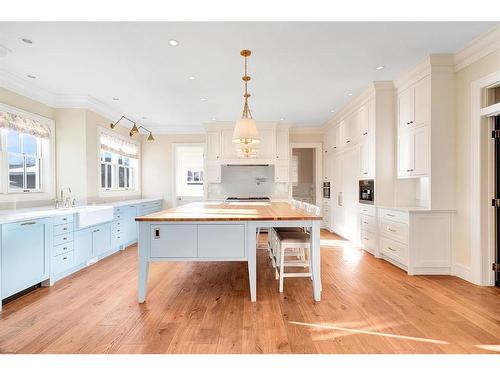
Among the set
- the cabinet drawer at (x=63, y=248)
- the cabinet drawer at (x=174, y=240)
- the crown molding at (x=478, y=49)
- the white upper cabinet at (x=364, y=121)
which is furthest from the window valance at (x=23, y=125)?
the crown molding at (x=478, y=49)

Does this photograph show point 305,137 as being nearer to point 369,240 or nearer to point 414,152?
point 369,240

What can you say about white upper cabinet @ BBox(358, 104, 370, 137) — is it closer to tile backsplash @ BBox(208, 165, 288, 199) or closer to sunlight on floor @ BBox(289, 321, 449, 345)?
tile backsplash @ BBox(208, 165, 288, 199)

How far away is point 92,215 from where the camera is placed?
3988mm

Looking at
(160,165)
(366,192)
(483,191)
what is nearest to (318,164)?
(366,192)

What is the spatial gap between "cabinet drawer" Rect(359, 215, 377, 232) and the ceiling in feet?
6.78

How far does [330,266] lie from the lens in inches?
154

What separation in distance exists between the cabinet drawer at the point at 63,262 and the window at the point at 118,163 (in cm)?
205

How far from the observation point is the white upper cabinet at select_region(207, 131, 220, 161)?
6.66 metres

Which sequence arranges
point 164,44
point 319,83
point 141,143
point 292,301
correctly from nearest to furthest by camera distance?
point 292,301
point 164,44
point 319,83
point 141,143

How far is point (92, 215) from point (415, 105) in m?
4.64

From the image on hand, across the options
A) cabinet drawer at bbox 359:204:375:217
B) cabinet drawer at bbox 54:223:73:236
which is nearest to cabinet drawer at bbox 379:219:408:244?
cabinet drawer at bbox 359:204:375:217
